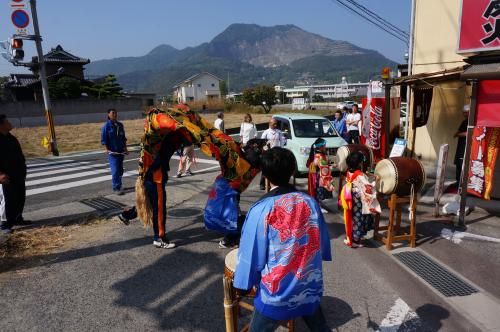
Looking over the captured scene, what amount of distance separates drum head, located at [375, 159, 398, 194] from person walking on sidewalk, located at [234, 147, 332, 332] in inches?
128

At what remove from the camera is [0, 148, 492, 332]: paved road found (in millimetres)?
3385

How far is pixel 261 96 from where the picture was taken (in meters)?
47.5

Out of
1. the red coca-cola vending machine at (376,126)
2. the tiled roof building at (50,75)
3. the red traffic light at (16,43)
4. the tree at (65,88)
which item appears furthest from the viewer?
the tiled roof building at (50,75)

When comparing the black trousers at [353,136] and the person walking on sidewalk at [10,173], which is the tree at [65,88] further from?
the person walking on sidewalk at [10,173]

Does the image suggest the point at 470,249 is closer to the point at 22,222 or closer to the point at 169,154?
the point at 169,154

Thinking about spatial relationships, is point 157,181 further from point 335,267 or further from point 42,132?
point 42,132

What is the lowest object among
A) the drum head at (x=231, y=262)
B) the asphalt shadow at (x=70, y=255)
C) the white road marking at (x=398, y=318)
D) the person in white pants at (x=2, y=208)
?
the white road marking at (x=398, y=318)

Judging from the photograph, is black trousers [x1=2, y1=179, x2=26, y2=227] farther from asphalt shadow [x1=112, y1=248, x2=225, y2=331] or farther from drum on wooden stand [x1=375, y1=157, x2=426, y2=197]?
drum on wooden stand [x1=375, y1=157, x2=426, y2=197]

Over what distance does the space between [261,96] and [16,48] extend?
36.3 metres

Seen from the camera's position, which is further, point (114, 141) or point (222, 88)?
point (222, 88)

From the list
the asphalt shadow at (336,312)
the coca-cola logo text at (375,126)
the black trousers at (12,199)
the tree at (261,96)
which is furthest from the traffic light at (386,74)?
the tree at (261,96)

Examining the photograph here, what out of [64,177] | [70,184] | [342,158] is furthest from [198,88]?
[342,158]

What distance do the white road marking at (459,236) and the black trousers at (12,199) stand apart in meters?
6.96

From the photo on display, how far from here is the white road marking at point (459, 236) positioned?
535cm
